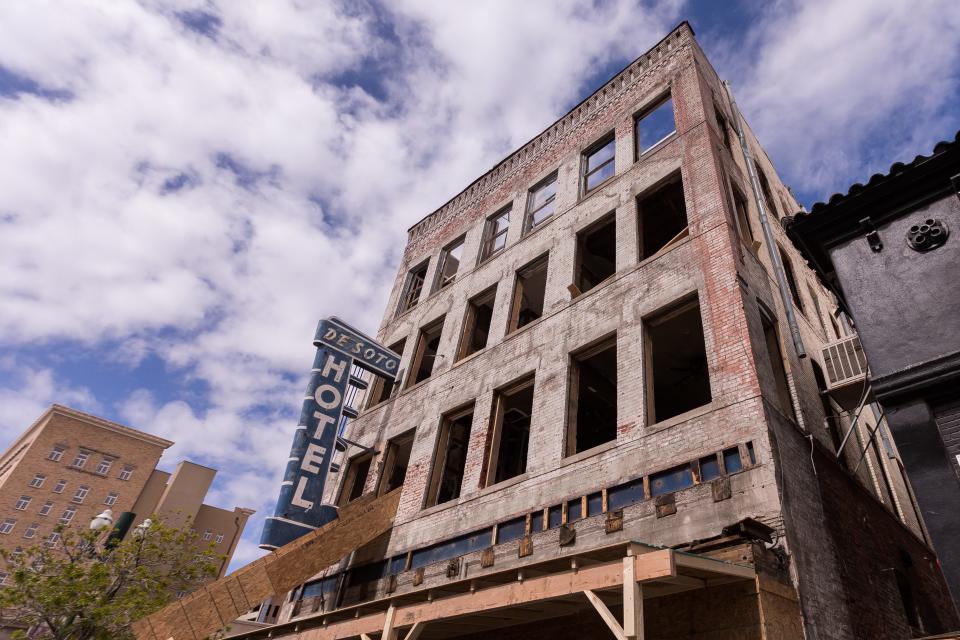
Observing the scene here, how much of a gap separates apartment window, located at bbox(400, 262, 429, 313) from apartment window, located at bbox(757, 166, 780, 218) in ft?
36.5

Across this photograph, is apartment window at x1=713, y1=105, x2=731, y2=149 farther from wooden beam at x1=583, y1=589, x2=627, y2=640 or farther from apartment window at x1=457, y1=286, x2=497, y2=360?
wooden beam at x1=583, y1=589, x2=627, y2=640

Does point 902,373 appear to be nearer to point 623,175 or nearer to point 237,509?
point 623,175

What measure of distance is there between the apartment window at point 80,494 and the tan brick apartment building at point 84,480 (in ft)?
0.28

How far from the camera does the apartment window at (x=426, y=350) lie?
17.4 meters

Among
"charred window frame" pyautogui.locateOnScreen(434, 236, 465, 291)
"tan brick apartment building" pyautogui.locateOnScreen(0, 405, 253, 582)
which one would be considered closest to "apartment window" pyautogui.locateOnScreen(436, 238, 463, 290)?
"charred window frame" pyautogui.locateOnScreen(434, 236, 465, 291)

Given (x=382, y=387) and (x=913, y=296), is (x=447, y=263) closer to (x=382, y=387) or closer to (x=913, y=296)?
(x=382, y=387)

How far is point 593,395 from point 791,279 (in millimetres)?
5710

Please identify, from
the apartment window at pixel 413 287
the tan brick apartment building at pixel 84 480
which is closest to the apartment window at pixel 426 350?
the apartment window at pixel 413 287

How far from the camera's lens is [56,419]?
5969cm

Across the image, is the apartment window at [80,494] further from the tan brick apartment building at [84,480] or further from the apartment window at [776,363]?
the apartment window at [776,363]

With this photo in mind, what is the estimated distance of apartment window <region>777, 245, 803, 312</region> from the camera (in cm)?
1355

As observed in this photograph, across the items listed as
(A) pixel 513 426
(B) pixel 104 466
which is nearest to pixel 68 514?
→ (B) pixel 104 466

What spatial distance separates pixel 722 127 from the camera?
15453mm

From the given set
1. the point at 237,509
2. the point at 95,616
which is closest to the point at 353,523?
the point at 95,616
